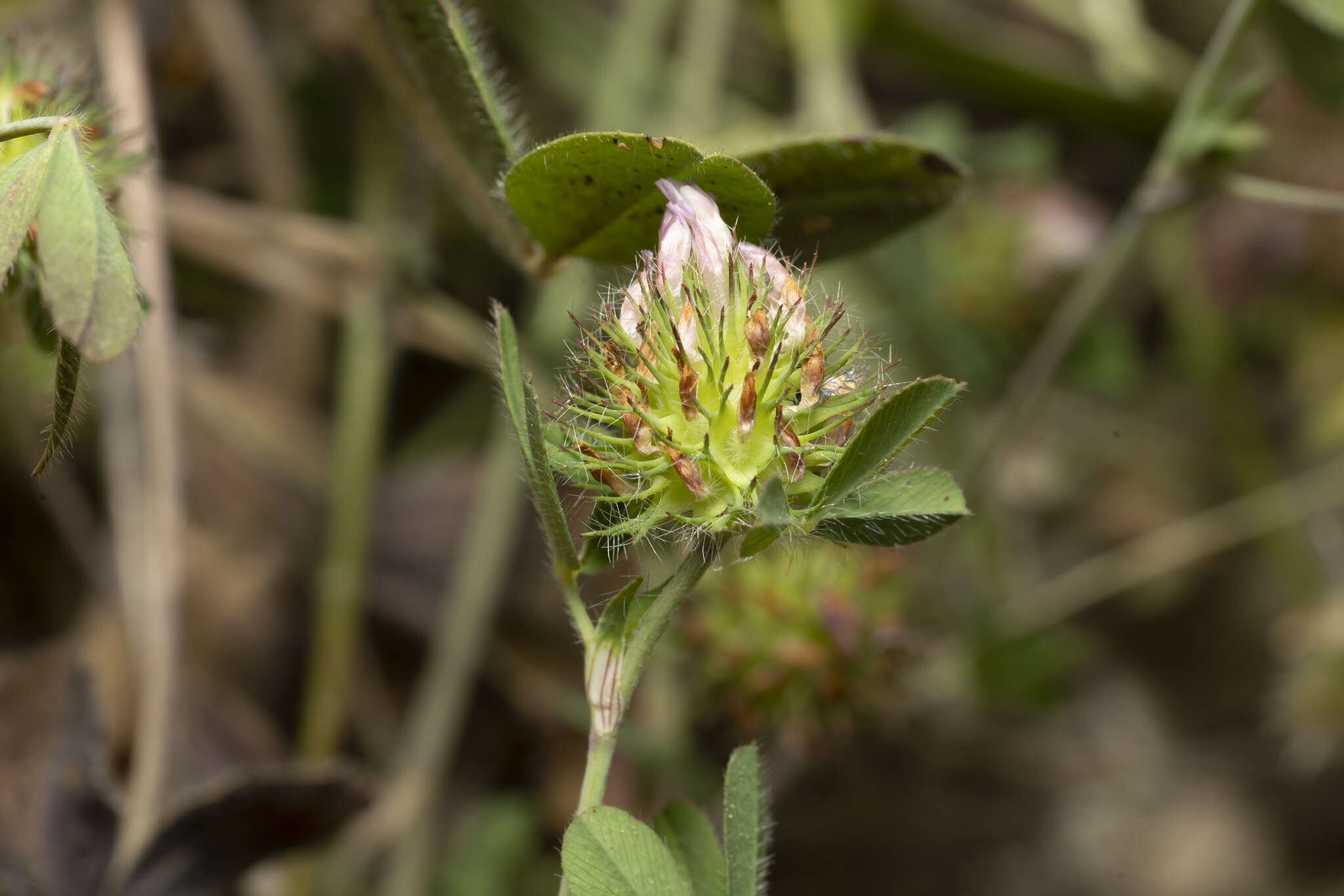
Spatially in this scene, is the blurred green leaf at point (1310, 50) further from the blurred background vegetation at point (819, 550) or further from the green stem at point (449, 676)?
the green stem at point (449, 676)

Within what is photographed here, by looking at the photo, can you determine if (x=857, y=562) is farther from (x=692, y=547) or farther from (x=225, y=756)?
(x=225, y=756)

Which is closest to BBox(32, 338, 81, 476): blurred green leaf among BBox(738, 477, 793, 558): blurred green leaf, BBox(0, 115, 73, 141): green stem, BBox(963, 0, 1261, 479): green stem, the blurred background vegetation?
BBox(0, 115, 73, 141): green stem

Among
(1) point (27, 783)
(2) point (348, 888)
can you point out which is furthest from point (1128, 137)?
(1) point (27, 783)

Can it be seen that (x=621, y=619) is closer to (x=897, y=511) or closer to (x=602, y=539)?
(x=602, y=539)

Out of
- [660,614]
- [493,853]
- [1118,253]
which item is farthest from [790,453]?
[493,853]

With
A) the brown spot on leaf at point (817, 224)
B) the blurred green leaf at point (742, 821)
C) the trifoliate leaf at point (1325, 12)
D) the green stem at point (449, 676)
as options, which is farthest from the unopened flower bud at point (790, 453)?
the green stem at point (449, 676)
